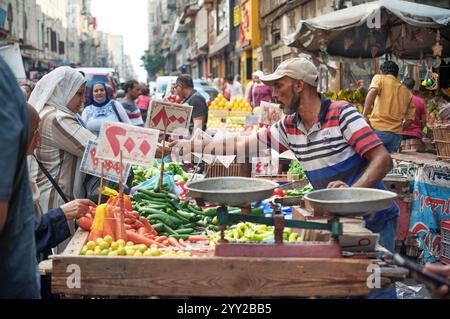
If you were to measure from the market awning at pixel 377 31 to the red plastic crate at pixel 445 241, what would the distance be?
3123mm

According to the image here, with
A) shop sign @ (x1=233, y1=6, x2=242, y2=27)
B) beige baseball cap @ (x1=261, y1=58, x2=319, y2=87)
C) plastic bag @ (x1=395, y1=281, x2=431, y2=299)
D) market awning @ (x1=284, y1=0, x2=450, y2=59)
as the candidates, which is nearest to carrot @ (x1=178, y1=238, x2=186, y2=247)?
beige baseball cap @ (x1=261, y1=58, x2=319, y2=87)

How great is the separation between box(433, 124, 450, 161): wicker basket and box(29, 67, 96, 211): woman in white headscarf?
4.08 meters

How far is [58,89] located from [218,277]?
258 cm

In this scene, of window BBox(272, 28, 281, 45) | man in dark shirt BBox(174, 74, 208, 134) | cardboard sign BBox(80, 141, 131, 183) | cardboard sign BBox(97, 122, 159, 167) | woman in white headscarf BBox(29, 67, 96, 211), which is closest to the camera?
cardboard sign BBox(97, 122, 159, 167)

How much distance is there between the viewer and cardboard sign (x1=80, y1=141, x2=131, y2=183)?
15.2 ft

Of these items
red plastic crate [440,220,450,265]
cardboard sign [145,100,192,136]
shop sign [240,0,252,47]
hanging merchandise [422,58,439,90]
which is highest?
shop sign [240,0,252,47]

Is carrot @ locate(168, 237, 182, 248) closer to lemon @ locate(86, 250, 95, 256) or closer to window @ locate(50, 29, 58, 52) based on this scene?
lemon @ locate(86, 250, 95, 256)

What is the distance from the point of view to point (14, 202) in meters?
2.09

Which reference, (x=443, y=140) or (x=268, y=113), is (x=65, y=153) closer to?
(x=443, y=140)

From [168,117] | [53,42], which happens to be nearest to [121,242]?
[168,117]
